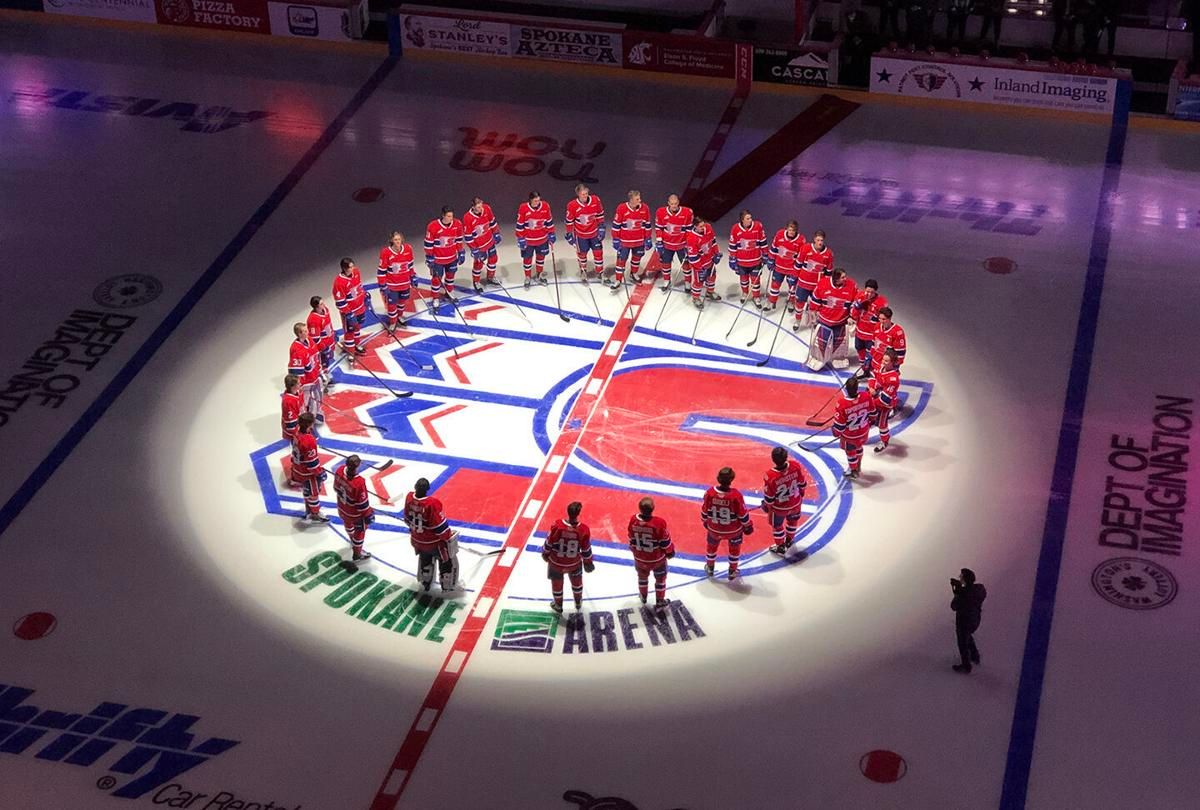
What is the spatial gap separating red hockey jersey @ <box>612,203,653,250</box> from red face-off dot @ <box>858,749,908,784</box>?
25.6 feet

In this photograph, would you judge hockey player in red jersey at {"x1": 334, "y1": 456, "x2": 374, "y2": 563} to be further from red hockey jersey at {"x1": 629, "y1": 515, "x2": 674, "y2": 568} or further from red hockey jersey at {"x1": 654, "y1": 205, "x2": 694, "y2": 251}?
red hockey jersey at {"x1": 654, "y1": 205, "x2": 694, "y2": 251}

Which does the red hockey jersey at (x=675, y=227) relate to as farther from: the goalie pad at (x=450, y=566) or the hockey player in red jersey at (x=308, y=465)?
the goalie pad at (x=450, y=566)

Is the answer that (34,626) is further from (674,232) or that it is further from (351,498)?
(674,232)

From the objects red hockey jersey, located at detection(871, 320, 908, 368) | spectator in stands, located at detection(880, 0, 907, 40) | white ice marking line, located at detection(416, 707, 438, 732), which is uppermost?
spectator in stands, located at detection(880, 0, 907, 40)

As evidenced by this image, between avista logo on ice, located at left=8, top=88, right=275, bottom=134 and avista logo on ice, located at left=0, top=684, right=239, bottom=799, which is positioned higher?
avista logo on ice, located at left=8, top=88, right=275, bottom=134

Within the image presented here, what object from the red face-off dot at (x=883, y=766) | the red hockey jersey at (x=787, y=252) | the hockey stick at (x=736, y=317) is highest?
the red hockey jersey at (x=787, y=252)

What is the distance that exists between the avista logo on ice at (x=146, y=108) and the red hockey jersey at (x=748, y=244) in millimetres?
8548

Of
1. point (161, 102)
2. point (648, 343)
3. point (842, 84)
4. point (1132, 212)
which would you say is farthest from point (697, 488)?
point (161, 102)

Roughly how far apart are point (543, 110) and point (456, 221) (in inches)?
213

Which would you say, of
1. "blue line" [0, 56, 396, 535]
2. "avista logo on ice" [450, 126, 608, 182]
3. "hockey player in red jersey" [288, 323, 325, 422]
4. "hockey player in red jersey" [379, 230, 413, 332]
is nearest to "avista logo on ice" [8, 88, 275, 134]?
"blue line" [0, 56, 396, 535]

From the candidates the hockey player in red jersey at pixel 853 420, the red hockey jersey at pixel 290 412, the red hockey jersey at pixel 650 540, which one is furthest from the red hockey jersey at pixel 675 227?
the red hockey jersey at pixel 650 540

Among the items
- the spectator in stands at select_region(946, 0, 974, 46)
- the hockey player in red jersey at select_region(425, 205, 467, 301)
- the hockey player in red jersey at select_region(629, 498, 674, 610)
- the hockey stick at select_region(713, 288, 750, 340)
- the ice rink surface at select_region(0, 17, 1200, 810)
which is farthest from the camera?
the spectator in stands at select_region(946, 0, 974, 46)

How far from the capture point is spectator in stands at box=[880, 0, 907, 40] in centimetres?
2522

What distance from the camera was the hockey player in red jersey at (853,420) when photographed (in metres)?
16.3
